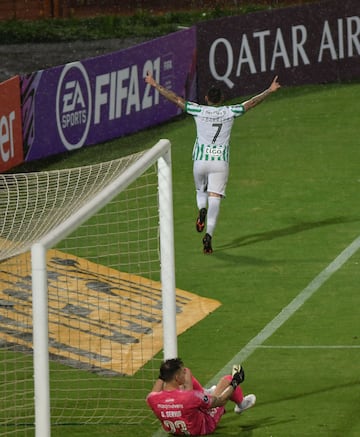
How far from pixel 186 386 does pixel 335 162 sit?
12.6 m

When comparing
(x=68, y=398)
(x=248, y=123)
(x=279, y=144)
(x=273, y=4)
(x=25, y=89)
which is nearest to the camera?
(x=68, y=398)

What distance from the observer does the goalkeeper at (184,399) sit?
1172 centimetres

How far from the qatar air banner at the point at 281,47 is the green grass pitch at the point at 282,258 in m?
0.44

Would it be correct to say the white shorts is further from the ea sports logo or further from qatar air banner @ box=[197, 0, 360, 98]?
qatar air banner @ box=[197, 0, 360, 98]

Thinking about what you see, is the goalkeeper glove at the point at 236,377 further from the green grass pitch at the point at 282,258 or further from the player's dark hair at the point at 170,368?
the player's dark hair at the point at 170,368

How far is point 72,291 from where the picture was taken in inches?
651

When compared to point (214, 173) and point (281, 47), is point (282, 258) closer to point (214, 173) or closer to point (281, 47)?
point (214, 173)

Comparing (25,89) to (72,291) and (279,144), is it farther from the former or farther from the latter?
(72,291)

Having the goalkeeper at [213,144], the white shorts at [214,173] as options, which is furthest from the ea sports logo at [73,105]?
the white shorts at [214,173]

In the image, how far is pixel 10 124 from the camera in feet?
74.1

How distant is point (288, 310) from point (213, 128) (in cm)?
315

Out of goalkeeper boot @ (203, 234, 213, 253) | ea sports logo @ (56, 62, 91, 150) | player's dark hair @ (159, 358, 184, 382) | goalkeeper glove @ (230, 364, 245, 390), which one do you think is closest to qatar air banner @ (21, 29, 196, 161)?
ea sports logo @ (56, 62, 91, 150)

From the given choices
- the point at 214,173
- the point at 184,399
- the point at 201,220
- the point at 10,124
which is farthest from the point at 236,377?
the point at 10,124

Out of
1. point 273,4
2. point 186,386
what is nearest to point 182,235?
point 186,386
